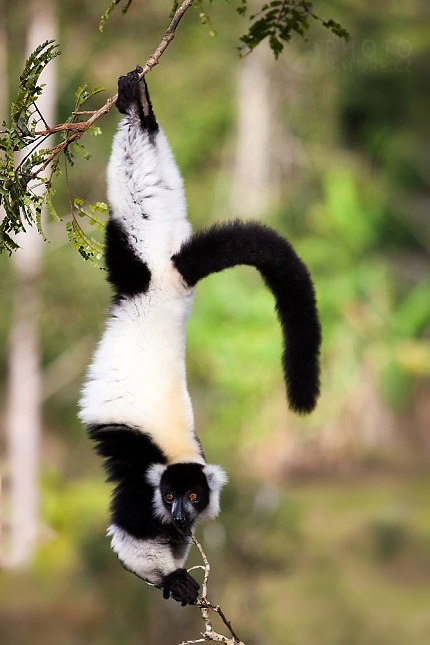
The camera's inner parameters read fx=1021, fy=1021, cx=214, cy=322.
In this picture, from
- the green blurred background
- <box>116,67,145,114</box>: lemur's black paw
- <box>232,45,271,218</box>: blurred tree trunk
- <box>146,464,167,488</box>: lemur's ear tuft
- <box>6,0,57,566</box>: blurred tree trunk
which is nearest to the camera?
<box>116,67,145,114</box>: lemur's black paw

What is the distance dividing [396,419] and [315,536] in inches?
96.8

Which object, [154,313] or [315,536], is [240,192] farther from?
[154,313]

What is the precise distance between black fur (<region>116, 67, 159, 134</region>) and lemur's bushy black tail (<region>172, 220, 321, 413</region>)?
0.34 meters

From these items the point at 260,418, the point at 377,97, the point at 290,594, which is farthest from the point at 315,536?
the point at 377,97

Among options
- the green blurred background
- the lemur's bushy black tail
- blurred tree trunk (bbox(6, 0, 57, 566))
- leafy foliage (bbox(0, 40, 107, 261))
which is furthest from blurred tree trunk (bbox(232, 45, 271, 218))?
leafy foliage (bbox(0, 40, 107, 261))

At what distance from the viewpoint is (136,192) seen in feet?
8.86

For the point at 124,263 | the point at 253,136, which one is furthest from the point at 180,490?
the point at 253,136

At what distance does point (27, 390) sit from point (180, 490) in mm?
7782

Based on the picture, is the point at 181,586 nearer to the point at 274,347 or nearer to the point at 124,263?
the point at 124,263

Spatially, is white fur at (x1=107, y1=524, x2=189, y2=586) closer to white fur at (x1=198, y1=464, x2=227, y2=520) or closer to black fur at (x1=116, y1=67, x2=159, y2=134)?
white fur at (x1=198, y1=464, x2=227, y2=520)

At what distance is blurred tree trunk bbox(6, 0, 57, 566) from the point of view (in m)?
9.60

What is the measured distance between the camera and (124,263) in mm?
2730

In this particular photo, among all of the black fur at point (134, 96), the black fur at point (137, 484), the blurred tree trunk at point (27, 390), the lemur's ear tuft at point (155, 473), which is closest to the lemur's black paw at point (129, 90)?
the black fur at point (134, 96)

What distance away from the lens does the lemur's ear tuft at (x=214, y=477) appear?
290 cm
